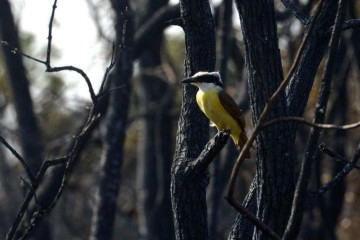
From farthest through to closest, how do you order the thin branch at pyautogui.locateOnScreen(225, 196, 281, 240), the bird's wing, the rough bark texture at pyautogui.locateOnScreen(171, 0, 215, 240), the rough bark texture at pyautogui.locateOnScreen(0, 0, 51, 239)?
1. the rough bark texture at pyautogui.locateOnScreen(0, 0, 51, 239)
2. the bird's wing
3. the rough bark texture at pyautogui.locateOnScreen(171, 0, 215, 240)
4. the thin branch at pyautogui.locateOnScreen(225, 196, 281, 240)

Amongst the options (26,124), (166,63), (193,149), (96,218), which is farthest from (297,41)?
(193,149)

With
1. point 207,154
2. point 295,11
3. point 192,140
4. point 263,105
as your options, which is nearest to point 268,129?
point 263,105

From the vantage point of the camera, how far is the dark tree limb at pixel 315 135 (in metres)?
4.74

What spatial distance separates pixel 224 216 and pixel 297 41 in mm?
6451

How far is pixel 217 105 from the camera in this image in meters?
7.36

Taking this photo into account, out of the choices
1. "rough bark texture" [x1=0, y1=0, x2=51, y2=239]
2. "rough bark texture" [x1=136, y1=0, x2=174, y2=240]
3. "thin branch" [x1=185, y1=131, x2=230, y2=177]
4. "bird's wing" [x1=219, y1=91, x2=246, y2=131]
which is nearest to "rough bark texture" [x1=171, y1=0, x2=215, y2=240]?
"thin branch" [x1=185, y1=131, x2=230, y2=177]

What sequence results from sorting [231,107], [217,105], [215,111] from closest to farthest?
[215,111], [217,105], [231,107]

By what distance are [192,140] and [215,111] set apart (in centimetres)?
81

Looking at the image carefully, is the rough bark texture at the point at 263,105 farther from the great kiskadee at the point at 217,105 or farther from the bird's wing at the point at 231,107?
the bird's wing at the point at 231,107

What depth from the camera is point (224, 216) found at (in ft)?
70.7

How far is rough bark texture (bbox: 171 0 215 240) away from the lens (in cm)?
623

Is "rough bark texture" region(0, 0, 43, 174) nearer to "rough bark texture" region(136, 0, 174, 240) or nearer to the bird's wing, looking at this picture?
"rough bark texture" region(136, 0, 174, 240)

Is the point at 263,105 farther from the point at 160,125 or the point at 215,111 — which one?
the point at 160,125

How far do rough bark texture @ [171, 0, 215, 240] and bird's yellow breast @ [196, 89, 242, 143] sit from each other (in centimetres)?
12
